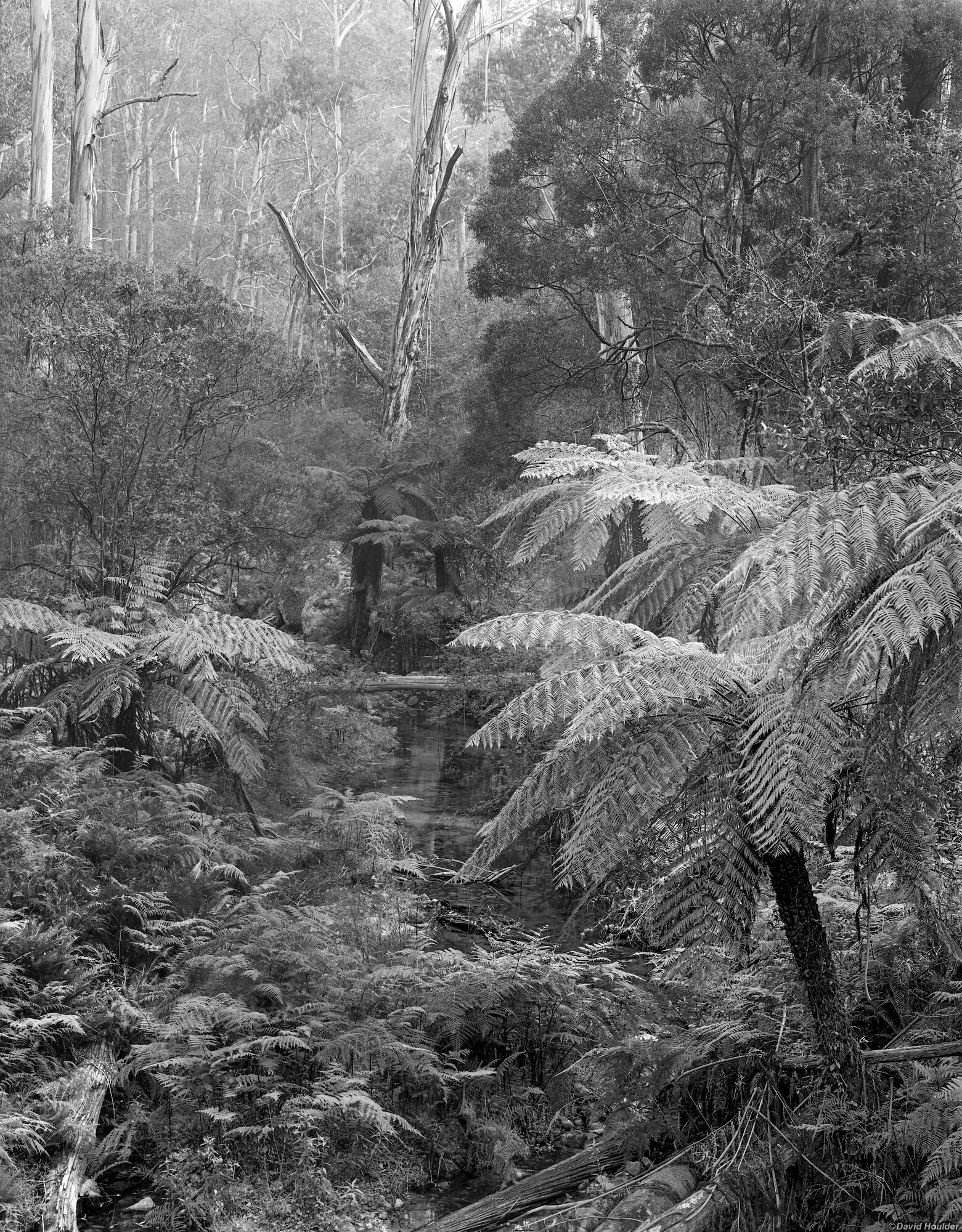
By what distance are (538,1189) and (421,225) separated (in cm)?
1450

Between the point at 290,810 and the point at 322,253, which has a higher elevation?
the point at 322,253

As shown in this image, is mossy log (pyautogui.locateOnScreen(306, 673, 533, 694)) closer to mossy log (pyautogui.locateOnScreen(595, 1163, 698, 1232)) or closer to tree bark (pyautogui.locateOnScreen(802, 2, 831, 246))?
tree bark (pyautogui.locateOnScreen(802, 2, 831, 246))

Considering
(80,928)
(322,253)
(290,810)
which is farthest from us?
(322,253)

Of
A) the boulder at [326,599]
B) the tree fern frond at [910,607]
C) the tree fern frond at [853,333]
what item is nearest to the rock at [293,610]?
the boulder at [326,599]

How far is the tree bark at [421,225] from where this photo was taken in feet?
51.0

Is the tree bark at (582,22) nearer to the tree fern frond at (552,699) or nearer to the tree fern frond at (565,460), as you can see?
the tree fern frond at (565,460)

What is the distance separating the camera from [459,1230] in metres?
3.01

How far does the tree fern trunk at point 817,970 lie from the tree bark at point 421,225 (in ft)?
43.0

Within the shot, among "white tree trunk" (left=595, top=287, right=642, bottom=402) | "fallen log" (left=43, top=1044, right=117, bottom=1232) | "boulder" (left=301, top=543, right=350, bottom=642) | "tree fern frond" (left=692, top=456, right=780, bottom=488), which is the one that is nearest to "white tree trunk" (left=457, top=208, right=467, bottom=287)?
"boulder" (left=301, top=543, right=350, bottom=642)

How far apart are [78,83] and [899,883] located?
48.5 feet

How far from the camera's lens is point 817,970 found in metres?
2.77

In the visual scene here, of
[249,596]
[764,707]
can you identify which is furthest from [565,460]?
[249,596]

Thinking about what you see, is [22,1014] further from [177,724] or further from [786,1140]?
[786,1140]

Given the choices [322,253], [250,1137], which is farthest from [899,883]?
[322,253]
